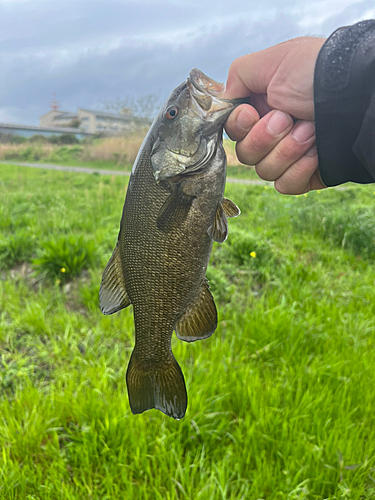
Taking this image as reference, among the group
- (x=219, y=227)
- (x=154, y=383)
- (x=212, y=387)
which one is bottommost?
(x=212, y=387)

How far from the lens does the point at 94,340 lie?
289cm

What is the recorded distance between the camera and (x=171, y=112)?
1.28 meters

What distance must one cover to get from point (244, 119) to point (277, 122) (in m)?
0.14

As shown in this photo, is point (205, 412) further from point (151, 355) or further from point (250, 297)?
point (250, 297)

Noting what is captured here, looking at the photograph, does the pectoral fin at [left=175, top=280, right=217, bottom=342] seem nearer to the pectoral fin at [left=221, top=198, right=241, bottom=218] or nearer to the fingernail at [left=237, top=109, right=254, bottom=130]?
the pectoral fin at [left=221, top=198, right=241, bottom=218]

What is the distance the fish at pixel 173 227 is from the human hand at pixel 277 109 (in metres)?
0.26

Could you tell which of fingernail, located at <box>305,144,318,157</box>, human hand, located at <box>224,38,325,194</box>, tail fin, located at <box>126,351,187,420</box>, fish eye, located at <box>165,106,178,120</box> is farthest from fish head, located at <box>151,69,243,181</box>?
tail fin, located at <box>126,351,187,420</box>

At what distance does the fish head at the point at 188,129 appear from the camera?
124 centimetres

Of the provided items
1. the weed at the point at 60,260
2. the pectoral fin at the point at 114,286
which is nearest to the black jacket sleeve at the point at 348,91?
the pectoral fin at the point at 114,286

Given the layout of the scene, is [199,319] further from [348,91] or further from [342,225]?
[342,225]

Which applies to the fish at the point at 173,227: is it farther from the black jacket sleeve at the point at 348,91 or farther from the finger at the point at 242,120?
the black jacket sleeve at the point at 348,91

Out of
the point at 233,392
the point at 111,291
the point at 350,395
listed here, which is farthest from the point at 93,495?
the point at 350,395

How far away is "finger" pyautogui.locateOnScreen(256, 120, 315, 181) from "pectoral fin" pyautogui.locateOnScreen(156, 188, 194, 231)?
63cm

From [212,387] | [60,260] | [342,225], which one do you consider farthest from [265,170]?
[342,225]
